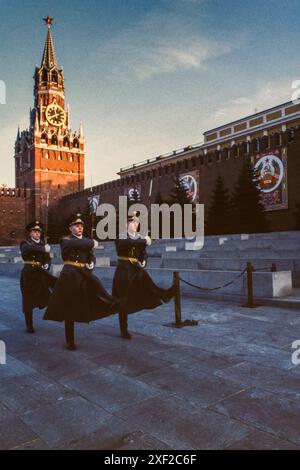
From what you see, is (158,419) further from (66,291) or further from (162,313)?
(162,313)

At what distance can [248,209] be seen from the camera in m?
24.9

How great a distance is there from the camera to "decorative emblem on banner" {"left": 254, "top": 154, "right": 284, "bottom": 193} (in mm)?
26812

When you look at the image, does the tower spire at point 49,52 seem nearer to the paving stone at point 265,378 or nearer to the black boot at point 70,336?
the black boot at point 70,336

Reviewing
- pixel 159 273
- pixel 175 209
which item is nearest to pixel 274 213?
pixel 175 209

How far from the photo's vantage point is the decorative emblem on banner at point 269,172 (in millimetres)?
26812

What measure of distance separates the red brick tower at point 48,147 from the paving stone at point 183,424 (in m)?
54.3

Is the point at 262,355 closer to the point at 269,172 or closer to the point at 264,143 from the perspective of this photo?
the point at 269,172

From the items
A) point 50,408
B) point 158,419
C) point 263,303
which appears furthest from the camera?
point 263,303

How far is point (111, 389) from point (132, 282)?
2227 millimetres

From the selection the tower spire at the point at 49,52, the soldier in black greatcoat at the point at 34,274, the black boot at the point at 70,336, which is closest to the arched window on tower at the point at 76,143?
the tower spire at the point at 49,52

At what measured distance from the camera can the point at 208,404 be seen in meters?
3.26

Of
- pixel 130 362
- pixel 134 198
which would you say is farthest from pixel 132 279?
pixel 134 198

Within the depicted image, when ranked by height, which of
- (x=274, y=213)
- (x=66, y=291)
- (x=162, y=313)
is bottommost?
(x=162, y=313)
